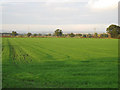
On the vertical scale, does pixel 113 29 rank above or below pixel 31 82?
above

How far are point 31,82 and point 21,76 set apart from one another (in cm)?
88

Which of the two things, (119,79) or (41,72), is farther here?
(41,72)

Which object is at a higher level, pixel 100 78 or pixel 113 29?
pixel 113 29

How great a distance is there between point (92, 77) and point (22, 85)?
2.63m

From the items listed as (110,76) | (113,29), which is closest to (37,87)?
(110,76)

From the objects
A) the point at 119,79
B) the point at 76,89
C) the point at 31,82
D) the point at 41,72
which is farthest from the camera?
the point at 41,72

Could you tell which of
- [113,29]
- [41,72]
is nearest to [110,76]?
[41,72]

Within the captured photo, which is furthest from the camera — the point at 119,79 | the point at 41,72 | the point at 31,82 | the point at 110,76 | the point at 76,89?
the point at 41,72

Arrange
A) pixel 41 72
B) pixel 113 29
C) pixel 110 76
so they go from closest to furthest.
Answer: pixel 110 76, pixel 41 72, pixel 113 29

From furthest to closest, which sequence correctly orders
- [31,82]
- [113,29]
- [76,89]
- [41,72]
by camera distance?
[113,29] → [41,72] → [31,82] → [76,89]

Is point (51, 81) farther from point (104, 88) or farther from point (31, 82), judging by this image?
point (104, 88)

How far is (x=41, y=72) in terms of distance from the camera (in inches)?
260

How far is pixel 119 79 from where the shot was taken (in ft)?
18.7

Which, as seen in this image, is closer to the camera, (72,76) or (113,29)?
(72,76)
